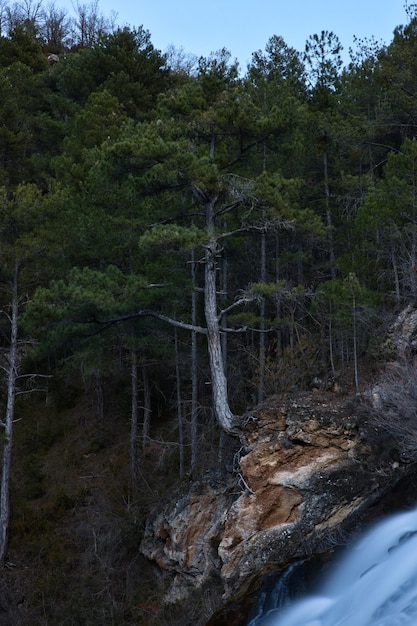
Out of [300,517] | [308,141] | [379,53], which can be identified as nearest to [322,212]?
[308,141]

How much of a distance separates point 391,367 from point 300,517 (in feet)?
13.8

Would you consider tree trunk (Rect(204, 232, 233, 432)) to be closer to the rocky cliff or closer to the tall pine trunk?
the tall pine trunk

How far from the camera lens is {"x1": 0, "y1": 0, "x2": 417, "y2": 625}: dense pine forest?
1727 cm

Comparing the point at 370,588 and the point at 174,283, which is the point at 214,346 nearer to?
the point at 174,283

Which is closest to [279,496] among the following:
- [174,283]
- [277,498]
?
[277,498]

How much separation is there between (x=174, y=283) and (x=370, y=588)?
10047 millimetres

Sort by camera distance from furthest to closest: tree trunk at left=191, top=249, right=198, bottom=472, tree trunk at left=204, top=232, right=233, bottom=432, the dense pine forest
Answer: tree trunk at left=191, top=249, right=198, bottom=472
the dense pine forest
tree trunk at left=204, top=232, right=233, bottom=432

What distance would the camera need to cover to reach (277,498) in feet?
48.1

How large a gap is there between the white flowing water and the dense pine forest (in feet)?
15.1

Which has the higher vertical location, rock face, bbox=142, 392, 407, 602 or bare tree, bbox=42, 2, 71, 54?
bare tree, bbox=42, 2, 71, 54

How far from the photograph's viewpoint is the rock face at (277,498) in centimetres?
1402

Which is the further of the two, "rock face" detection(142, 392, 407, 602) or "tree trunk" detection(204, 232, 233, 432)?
"tree trunk" detection(204, 232, 233, 432)

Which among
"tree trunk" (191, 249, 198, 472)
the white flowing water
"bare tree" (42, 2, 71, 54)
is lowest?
the white flowing water

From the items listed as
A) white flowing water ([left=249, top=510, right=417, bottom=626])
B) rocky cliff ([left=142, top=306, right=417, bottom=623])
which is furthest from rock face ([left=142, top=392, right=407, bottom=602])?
white flowing water ([left=249, top=510, right=417, bottom=626])
